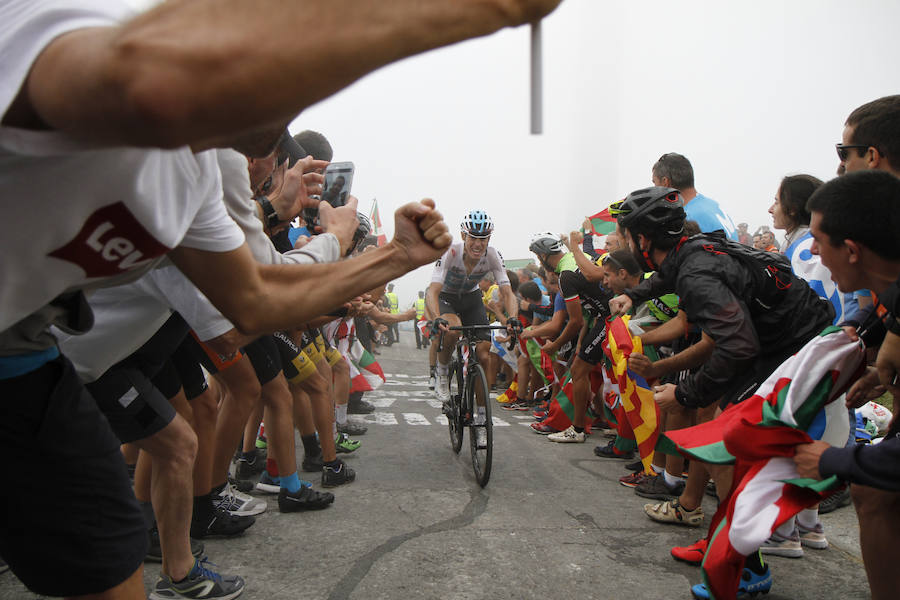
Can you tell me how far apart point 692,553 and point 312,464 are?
10.8ft

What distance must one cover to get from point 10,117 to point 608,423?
7.93m

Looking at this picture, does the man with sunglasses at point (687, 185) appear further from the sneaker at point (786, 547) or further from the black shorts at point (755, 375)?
the sneaker at point (786, 547)

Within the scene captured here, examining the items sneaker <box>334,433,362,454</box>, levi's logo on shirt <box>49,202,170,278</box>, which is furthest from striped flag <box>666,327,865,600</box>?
sneaker <box>334,433,362,454</box>

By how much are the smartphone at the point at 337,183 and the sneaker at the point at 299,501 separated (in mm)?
2396

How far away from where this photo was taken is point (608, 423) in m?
8.12

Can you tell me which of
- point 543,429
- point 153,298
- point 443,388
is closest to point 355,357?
point 443,388

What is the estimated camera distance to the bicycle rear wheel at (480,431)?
5.18 metres

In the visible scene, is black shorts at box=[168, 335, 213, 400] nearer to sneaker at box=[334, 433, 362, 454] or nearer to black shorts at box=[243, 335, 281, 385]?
black shorts at box=[243, 335, 281, 385]

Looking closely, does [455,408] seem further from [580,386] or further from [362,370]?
[362,370]

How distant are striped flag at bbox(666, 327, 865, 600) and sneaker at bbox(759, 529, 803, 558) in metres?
1.35

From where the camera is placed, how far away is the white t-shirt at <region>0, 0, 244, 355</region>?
837mm

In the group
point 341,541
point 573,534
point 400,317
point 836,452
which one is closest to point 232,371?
point 341,541

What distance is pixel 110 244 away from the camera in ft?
3.73

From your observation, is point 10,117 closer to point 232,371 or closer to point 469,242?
point 232,371
